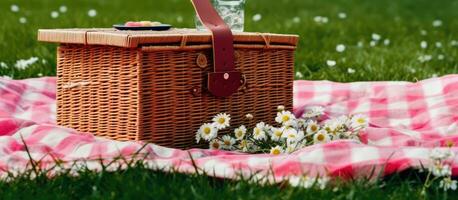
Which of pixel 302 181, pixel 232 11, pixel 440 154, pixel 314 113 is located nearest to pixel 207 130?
pixel 314 113

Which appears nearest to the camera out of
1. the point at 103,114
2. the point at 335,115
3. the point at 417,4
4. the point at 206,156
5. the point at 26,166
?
the point at 26,166

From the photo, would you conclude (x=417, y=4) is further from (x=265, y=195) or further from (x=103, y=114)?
(x=265, y=195)

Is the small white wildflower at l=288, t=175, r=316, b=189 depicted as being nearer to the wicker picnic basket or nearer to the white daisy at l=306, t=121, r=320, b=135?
the white daisy at l=306, t=121, r=320, b=135

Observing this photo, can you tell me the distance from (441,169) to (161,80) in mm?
1079

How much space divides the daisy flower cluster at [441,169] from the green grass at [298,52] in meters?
0.04

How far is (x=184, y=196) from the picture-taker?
271 cm

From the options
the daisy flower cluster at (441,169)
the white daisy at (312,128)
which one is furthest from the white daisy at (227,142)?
the daisy flower cluster at (441,169)

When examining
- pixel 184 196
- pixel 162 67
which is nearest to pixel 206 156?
pixel 162 67

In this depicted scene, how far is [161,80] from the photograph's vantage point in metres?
3.52

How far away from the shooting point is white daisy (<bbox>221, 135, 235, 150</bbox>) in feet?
11.7

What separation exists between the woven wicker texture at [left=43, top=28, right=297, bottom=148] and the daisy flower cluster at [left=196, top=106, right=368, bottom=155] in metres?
0.10

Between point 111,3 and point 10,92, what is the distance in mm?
6845

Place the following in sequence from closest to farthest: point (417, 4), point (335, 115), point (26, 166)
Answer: point (26, 166) < point (335, 115) < point (417, 4)

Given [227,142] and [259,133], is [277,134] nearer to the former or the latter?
[259,133]
